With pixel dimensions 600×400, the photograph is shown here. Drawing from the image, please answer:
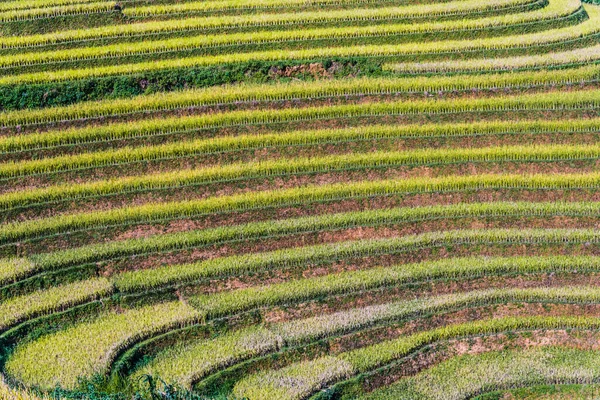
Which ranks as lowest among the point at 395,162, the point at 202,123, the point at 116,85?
the point at 395,162

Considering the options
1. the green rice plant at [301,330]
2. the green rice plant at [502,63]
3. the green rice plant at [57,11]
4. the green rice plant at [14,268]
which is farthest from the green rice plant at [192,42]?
the green rice plant at [301,330]

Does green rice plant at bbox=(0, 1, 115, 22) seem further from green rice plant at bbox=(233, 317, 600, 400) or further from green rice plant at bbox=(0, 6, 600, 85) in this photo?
green rice plant at bbox=(233, 317, 600, 400)

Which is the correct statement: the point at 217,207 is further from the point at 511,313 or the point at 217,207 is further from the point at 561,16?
the point at 561,16

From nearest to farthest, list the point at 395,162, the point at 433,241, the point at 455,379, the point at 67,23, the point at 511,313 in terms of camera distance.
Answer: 1. the point at 455,379
2. the point at 511,313
3. the point at 433,241
4. the point at 395,162
5. the point at 67,23

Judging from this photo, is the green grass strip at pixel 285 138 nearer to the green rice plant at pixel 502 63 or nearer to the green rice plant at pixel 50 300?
the green rice plant at pixel 502 63

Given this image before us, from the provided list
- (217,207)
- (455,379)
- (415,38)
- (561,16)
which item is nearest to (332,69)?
(415,38)
